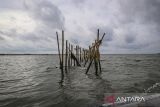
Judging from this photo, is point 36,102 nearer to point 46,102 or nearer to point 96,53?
point 46,102

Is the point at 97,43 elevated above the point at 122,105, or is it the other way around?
the point at 97,43

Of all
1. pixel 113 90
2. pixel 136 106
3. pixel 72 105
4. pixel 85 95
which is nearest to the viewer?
pixel 136 106

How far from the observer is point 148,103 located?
5758 mm

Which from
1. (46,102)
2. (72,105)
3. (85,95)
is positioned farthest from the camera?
(85,95)

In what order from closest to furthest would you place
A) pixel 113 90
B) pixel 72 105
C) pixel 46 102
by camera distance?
pixel 72 105 → pixel 46 102 → pixel 113 90

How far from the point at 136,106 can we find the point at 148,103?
45 cm

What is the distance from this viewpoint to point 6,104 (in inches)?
404

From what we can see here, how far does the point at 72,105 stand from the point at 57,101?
124cm

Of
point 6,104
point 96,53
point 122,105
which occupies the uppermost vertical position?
point 96,53

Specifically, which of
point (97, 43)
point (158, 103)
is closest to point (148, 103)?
point (158, 103)

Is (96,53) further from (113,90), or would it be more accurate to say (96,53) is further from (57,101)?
(57,101)

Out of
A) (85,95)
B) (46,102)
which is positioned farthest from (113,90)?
(46,102)

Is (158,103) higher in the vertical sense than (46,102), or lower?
higher

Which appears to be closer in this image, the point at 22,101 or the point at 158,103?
the point at 158,103
